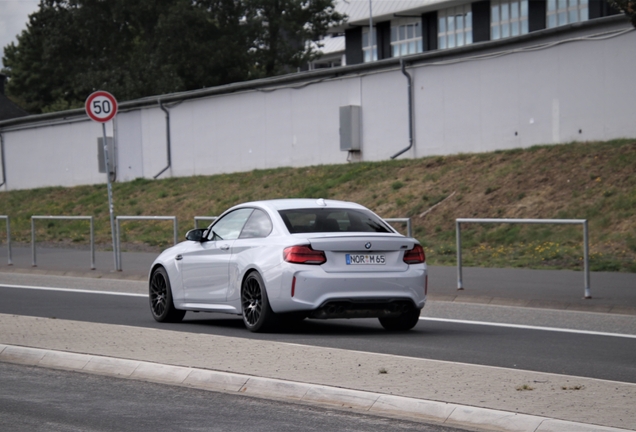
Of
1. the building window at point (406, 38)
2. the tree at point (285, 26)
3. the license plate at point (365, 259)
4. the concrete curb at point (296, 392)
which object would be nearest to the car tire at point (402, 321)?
the license plate at point (365, 259)

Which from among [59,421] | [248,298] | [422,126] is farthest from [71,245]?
[59,421]

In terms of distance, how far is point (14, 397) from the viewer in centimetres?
791

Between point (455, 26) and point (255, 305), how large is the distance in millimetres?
53648

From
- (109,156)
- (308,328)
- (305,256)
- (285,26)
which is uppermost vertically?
(285,26)

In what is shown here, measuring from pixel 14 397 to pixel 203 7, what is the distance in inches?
2362

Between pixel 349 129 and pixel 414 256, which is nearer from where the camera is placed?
pixel 414 256

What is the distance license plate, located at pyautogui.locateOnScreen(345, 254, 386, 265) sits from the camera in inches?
441

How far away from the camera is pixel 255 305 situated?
1165 centimetres

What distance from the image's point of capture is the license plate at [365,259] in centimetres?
1121

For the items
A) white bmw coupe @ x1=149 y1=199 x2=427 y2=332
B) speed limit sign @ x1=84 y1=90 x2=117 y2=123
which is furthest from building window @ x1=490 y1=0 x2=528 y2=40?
white bmw coupe @ x1=149 y1=199 x2=427 y2=332

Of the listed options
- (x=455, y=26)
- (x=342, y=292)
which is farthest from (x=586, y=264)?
(x=455, y=26)

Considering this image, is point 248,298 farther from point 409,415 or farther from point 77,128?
point 77,128

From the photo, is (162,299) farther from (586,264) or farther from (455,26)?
(455,26)

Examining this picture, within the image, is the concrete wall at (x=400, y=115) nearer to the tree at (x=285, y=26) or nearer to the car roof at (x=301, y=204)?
the car roof at (x=301, y=204)
